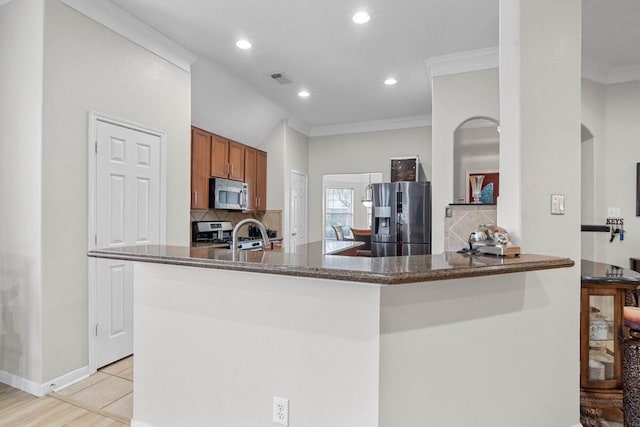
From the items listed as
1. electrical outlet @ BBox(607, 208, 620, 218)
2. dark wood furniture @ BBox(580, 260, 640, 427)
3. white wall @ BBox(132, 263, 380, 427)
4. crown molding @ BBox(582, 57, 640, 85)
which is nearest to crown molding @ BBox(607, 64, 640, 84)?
crown molding @ BBox(582, 57, 640, 85)

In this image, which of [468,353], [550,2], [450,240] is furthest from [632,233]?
[468,353]

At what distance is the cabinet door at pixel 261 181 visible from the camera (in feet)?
18.4

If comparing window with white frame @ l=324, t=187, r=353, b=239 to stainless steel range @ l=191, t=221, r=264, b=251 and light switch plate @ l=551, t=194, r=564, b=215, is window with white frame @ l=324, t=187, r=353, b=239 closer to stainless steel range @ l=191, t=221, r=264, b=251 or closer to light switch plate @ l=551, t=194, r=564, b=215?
stainless steel range @ l=191, t=221, r=264, b=251

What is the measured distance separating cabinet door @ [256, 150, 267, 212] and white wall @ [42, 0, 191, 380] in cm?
270

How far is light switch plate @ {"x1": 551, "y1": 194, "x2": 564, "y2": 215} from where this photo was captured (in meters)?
1.85

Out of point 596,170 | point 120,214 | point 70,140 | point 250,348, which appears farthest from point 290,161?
point 250,348

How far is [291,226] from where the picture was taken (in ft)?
19.0

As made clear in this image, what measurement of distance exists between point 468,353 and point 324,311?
670mm

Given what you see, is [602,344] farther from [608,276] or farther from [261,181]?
[261,181]

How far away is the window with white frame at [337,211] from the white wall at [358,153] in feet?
0.44

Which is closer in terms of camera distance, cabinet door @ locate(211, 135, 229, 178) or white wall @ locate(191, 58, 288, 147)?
white wall @ locate(191, 58, 288, 147)

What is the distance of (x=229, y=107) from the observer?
4645 millimetres

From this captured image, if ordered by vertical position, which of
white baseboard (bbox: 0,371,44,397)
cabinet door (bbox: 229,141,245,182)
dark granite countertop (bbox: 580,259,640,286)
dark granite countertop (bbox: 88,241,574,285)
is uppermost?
cabinet door (bbox: 229,141,245,182)

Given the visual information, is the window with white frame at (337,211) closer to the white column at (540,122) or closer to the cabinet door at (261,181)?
the cabinet door at (261,181)
